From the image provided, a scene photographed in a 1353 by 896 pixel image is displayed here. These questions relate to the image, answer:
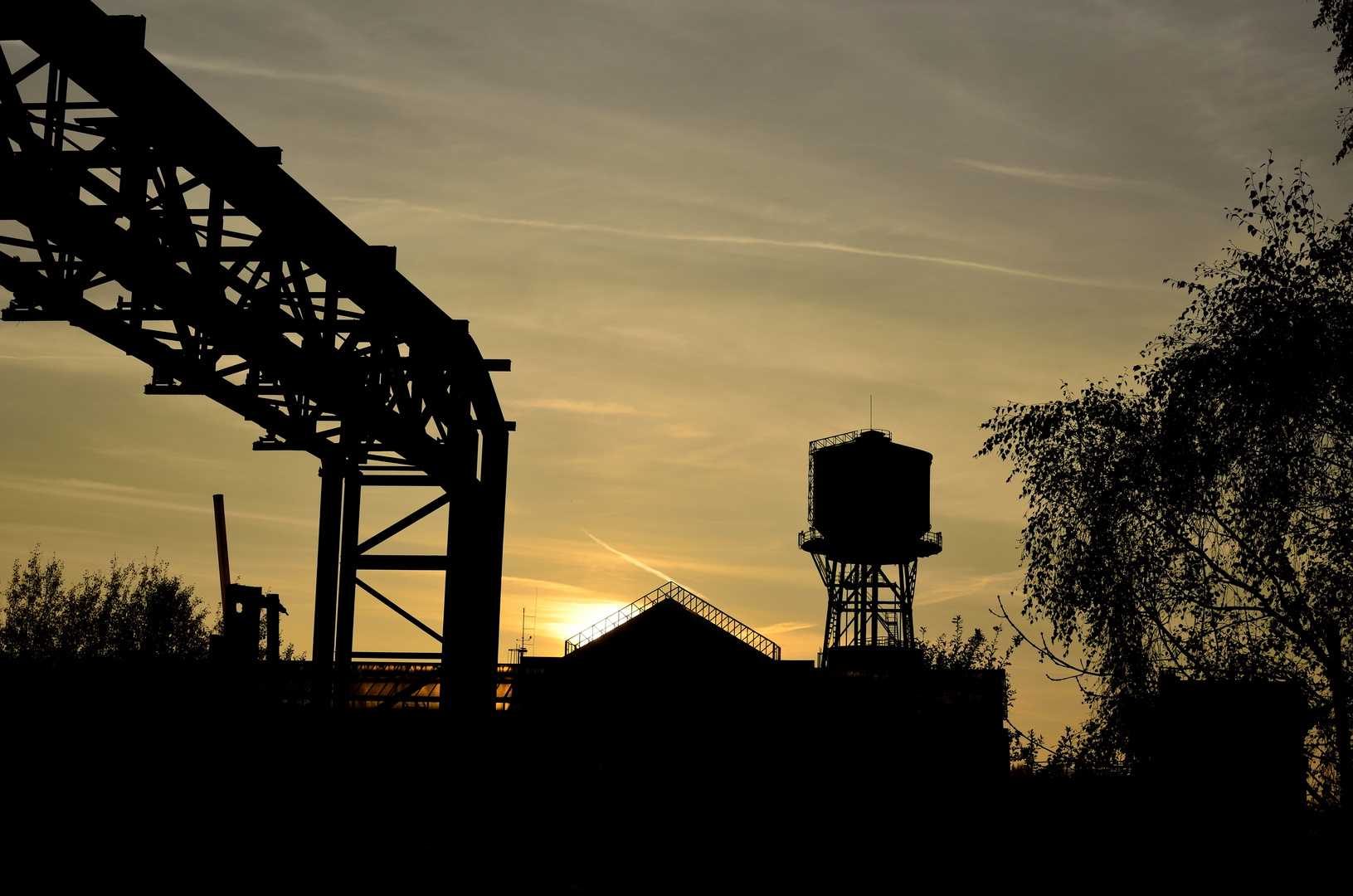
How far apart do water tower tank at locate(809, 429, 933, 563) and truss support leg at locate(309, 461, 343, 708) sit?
33704 millimetres

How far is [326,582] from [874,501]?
34107 millimetres

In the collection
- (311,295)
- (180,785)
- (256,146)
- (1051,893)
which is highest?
(256,146)

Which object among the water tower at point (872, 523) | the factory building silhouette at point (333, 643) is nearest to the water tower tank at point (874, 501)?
the water tower at point (872, 523)

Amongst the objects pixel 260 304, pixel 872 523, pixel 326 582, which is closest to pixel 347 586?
pixel 326 582

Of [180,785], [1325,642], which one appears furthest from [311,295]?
[1325,642]

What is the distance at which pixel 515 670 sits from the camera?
36.5 metres

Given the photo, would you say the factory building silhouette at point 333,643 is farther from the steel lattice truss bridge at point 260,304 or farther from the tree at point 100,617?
the tree at point 100,617

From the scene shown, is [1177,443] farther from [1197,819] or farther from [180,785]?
[180,785]

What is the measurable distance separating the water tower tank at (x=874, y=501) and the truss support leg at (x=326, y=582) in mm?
33704

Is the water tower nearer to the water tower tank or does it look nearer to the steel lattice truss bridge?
the water tower tank

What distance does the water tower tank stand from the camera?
48.4m

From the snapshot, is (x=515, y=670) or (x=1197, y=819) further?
(x=515, y=670)

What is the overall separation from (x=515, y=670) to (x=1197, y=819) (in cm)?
2594

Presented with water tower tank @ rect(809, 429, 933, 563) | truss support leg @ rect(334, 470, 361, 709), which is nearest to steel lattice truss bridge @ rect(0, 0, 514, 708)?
truss support leg @ rect(334, 470, 361, 709)
